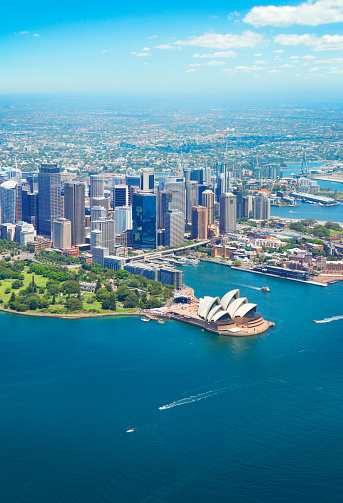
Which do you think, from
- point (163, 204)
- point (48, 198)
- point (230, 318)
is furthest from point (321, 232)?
point (230, 318)

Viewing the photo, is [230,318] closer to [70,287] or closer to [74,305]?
[74,305]

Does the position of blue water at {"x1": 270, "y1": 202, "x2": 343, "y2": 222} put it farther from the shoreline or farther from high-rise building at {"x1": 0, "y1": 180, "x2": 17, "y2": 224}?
the shoreline

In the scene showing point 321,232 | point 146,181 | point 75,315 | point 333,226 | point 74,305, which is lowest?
point 75,315

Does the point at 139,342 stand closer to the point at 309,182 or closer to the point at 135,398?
the point at 135,398

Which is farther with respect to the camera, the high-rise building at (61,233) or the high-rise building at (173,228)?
the high-rise building at (173,228)

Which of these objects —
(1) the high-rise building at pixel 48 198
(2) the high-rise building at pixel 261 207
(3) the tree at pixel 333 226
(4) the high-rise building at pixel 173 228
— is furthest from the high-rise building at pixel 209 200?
(1) the high-rise building at pixel 48 198

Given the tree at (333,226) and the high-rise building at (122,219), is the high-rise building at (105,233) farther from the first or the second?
the tree at (333,226)
